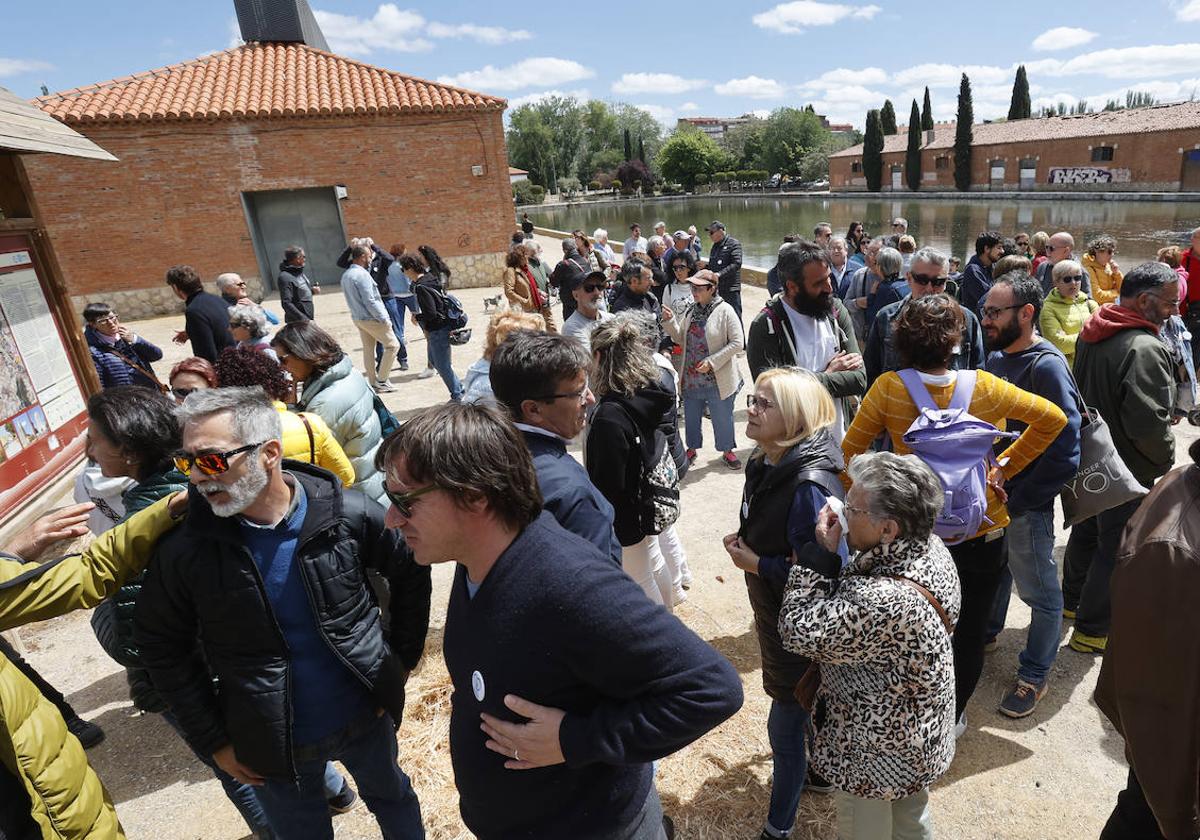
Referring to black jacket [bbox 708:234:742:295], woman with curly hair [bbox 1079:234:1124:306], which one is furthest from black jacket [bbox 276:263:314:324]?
woman with curly hair [bbox 1079:234:1124:306]

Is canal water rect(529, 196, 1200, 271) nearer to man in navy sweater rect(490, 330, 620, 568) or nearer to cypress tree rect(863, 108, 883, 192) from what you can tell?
cypress tree rect(863, 108, 883, 192)

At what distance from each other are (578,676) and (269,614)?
43.5 inches

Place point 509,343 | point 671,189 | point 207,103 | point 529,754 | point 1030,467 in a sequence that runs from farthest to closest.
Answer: point 671,189
point 207,103
point 1030,467
point 509,343
point 529,754

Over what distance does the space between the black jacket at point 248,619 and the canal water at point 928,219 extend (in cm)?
2169

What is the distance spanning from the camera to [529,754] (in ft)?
4.28

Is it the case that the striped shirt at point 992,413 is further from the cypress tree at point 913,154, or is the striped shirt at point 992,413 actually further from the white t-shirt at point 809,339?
the cypress tree at point 913,154

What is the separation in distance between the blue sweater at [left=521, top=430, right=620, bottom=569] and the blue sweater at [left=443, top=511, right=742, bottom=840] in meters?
0.53

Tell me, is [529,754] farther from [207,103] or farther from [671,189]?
[671,189]

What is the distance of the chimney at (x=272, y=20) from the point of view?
60.8 feet

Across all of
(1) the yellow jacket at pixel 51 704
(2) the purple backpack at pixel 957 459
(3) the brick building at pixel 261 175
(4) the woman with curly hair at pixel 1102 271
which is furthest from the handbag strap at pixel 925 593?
(3) the brick building at pixel 261 175

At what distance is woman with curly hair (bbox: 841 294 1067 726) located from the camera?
255 centimetres

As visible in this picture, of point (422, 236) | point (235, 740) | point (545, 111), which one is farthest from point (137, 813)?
point (545, 111)

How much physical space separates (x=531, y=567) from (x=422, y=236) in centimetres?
1756

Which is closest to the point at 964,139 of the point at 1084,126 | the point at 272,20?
the point at 1084,126
